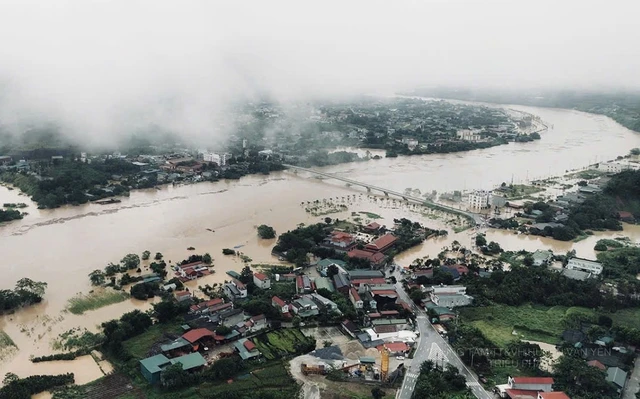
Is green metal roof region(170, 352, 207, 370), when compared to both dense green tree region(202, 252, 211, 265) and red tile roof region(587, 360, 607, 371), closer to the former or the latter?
dense green tree region(202, 252, 211, 265)

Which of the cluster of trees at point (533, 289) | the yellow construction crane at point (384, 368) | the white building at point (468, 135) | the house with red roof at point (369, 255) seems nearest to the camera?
the yellow construction crane at point (384, 368)

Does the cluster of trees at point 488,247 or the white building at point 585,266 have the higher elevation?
the white building at point 585,266

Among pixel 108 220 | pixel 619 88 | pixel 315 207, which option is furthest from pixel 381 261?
pixel 619 88

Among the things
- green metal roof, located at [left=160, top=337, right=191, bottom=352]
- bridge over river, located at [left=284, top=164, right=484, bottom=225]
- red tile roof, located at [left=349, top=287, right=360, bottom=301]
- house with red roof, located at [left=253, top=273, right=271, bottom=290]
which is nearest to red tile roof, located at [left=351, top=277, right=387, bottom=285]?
red tile roof, located at [left=349, top=287, right=360, bottom=301]

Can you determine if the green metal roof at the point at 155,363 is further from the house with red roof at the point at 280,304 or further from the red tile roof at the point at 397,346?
the red tile roof at the point at 397,346

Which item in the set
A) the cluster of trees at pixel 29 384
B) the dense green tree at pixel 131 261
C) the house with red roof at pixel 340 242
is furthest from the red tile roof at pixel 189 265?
the cluster of trees at pixel 29 384

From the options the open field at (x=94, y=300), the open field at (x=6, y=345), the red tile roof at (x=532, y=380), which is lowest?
the open field at (x=6, y=345)

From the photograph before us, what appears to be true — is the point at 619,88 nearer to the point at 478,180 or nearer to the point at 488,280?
the point at 478,180
